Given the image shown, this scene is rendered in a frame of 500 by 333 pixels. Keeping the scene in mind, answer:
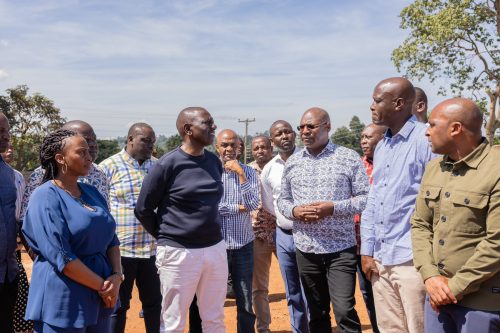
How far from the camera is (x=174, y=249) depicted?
4.23 m

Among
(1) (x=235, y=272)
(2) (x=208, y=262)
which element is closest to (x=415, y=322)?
(2) (x=208, y=262)

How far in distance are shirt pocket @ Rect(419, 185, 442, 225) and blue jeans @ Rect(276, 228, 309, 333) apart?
2184 mm

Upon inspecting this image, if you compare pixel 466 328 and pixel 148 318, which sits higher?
pixel 466 328

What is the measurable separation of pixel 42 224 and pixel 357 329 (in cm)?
270

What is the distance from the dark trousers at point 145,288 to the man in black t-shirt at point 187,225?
69 cm

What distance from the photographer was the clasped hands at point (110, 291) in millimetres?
3295

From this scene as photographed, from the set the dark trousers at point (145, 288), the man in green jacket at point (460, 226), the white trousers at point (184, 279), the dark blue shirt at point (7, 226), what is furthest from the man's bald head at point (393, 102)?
the dark blue shirt at point (7, 226)

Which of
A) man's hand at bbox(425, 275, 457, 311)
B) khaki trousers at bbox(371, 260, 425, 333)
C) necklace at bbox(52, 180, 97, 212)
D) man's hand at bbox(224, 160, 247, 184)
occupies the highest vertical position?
man's hand at bbox(224, 160, 247, 184)

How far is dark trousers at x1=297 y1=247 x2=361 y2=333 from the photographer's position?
14.3ft

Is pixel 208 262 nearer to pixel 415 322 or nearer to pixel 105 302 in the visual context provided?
pixel 105 302

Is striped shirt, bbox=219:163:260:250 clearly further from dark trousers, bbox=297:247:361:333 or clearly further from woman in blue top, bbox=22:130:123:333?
woman in blue top, bbox=22:130:123:333

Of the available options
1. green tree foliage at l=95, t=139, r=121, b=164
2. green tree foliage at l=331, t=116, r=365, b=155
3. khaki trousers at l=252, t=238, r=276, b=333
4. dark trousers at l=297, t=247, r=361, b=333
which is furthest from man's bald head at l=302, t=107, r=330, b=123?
green tree foliage at l=331, t=116, r=365, b=155

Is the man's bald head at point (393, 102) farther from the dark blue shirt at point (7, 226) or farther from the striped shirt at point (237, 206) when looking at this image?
the dark blue shirt at point (7, 226)

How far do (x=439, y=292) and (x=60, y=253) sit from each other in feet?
7.37
